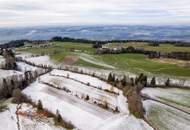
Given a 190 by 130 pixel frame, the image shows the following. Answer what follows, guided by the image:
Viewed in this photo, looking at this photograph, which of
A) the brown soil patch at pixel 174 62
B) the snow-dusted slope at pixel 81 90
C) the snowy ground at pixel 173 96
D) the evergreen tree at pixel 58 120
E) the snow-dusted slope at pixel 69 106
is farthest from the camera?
the brown soil patch at pixel 174 62

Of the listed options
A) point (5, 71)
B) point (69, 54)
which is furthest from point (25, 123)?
point (69, 54)

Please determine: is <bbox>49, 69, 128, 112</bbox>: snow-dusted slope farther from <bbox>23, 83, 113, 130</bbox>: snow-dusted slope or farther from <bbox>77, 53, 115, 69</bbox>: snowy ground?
<bbox>77, 53, 115, 69</bbox>: snowy ground

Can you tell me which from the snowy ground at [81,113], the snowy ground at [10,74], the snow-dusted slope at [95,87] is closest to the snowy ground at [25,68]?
the snowy ground at [10,74]

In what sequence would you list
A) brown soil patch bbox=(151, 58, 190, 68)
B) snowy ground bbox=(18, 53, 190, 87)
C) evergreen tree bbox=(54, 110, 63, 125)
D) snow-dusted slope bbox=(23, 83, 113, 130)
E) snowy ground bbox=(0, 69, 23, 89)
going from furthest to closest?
brown soil patch bbox=(151, 58, 190, 68) → snowy ground bbox=(0, 69, 23, 89) → snowy ground bbox=(18, 53, 190, 87) → snow-dusted slope bbox=(23, 83, 113, 130) → evergreen tree bbox=(54, 110, 63, 125)

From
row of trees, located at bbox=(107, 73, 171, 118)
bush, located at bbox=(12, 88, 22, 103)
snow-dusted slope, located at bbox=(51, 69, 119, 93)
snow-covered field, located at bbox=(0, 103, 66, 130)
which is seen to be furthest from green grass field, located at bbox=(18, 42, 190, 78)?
snow-covered field, located at bbox=(0, 103, 66, 130)

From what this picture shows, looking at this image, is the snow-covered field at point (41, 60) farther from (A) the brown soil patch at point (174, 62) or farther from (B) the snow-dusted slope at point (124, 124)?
(B) the snow-dusted slope at point (124, 124)

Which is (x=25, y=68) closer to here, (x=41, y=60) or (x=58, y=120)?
(x=41, y=60)

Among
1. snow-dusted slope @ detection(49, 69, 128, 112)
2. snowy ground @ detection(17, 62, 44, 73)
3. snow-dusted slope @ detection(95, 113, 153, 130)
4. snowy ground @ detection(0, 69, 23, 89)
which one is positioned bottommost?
snowy ground @ detection(17, 62, 44, 73)
